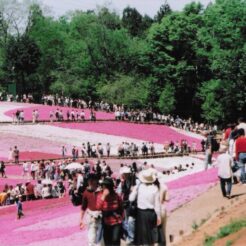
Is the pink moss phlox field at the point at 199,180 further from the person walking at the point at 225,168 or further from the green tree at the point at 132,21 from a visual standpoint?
the green tree at the point at 132,21

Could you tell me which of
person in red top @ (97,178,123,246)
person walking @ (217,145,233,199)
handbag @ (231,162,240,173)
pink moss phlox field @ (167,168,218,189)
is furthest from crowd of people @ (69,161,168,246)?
pink moss phlox field @ (167,168,218,189)

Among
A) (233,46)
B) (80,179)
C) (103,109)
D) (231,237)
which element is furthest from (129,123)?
(231,237)

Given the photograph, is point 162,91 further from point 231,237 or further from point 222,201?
point 231,237

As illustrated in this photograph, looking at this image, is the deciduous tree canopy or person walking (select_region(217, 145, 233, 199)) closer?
person walking (select_region(217, 145, 233, 199))

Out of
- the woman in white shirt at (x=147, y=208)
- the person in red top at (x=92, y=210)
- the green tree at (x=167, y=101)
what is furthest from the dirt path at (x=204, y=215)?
the green tree at (x=167, y=101)

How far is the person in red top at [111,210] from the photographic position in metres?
14.6

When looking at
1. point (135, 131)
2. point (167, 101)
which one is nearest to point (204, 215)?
point (135, 131)

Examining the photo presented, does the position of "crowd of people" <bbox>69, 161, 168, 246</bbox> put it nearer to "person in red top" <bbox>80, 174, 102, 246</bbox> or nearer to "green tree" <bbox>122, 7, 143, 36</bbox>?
"person in red top" <bbox>80, 174, 102, 246</bbox>

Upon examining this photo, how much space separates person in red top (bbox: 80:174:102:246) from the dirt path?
2361 mm

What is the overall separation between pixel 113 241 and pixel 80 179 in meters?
8.98

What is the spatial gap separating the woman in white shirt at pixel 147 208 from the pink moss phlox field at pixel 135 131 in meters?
54.2

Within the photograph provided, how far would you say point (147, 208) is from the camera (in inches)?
568

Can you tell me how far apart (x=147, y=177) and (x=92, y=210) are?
1545 mm

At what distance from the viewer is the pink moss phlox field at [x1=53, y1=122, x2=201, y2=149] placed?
70500 mm
